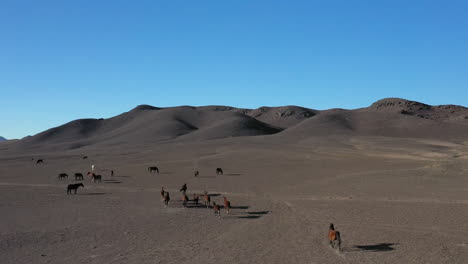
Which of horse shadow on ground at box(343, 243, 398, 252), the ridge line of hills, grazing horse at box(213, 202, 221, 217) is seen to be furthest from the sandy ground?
the ridge line of hills

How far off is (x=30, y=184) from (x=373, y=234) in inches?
1149

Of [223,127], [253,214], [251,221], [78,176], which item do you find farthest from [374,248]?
[223,127]

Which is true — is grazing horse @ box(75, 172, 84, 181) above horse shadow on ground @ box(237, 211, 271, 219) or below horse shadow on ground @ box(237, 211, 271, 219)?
above

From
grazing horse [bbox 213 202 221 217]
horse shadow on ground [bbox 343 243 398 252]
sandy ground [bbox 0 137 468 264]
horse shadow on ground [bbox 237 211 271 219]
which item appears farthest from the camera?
grazing horse [bbox 213 202 221 217]

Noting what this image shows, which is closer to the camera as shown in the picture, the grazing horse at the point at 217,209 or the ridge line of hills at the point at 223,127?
the grazing horse at the point at 217,209

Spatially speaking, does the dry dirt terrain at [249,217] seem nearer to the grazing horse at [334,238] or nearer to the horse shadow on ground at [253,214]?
the horse shadow on ground at [253,214]

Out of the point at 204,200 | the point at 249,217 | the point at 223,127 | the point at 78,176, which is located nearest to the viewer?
the point at 249,217

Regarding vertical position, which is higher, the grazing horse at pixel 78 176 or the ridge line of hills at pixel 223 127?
the ridge line of hills at pixel 223 127

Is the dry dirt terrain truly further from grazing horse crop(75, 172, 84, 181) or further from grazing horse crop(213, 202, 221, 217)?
grazing horse crop(75, 172, 84, 181)

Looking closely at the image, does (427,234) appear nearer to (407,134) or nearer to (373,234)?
(373,234)

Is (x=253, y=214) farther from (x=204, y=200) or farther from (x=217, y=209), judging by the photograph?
(x=204, y=200)

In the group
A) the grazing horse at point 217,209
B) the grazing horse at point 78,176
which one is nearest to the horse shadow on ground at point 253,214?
the grazing horse at point 217,209

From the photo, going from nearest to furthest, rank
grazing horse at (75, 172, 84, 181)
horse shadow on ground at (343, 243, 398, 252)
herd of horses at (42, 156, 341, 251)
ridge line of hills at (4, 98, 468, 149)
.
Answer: horse shadow on ground at (343, 243, 398, 252), herd of horses at (42, 156, 341, 251), grazing horse at (75, 172, 84, 181), ridge line of hills at (4, 98, 468, 149)

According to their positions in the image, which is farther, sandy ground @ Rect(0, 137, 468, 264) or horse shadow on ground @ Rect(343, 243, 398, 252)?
horse shadow on ground @ Rect(343, 243, 398, 252)
